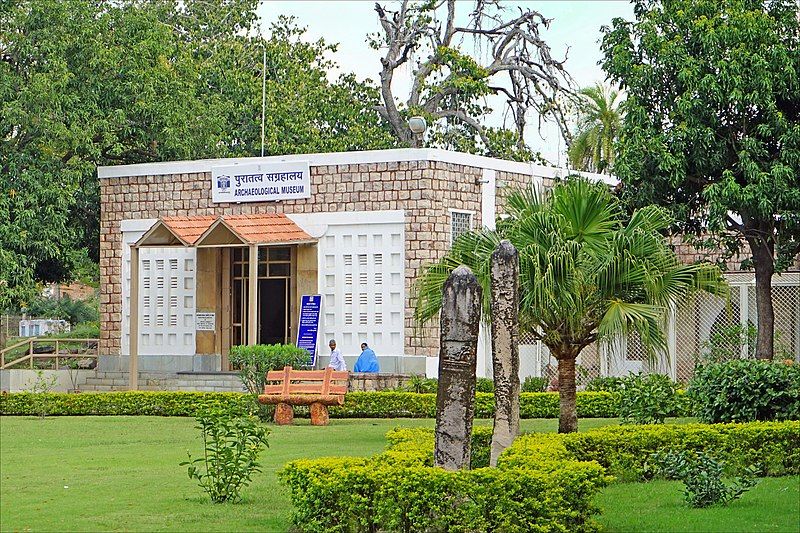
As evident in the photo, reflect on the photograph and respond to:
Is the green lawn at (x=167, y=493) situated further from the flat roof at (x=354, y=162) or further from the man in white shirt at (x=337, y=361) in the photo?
the flat roof at (x=354, y=162)

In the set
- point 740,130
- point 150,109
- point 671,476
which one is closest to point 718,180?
point 740,130

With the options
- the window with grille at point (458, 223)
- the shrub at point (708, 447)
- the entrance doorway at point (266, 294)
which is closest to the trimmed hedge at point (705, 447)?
the shrub at point (708, 447)

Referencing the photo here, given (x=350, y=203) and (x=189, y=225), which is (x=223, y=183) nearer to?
(x=189, y=225)

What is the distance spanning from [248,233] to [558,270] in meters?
12.9

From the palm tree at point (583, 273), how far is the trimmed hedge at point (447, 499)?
15.6 feet

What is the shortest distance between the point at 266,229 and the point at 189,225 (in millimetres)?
1746

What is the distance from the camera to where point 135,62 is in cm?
3014

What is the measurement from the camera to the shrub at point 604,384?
23.6 meters

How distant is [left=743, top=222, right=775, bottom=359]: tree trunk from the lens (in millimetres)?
22141

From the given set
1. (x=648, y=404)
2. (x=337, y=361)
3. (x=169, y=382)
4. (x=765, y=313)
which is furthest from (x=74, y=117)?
(x=648, y=404)

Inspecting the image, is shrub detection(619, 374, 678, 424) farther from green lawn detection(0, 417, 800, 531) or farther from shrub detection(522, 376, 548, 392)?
shrub detection(522, 376, 548, 392)

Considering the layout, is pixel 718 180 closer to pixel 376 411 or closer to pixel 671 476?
pixel 376 411

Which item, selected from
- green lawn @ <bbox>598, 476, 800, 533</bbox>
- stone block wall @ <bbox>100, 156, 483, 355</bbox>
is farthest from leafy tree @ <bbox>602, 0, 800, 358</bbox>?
green lawn @ <bbox>598, 476, 800, 533</bbox>

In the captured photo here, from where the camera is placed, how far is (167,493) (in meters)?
12.6
